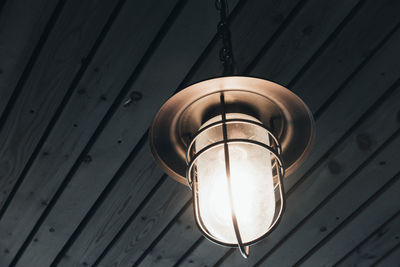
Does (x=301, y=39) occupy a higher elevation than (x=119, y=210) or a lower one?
higher

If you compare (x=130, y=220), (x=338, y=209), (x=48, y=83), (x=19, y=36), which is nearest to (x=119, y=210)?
(x=130, y=220)

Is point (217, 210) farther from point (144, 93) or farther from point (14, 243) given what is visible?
point (14, 243)

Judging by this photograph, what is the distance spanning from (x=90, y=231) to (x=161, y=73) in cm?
78

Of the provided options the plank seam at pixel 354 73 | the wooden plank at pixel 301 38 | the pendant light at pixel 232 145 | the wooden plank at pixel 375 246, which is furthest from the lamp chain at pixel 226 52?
the wooden plank at pixel 375 246

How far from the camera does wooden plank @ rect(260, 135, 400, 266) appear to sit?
179cm

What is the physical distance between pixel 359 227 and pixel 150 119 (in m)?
0.97

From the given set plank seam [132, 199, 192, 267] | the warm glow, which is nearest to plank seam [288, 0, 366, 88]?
the warm glow

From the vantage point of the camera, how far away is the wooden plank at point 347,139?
5.30 ft

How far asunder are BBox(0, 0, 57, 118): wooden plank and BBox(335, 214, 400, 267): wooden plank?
4.90 feet

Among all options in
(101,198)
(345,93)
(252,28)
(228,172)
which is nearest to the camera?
(228,172)

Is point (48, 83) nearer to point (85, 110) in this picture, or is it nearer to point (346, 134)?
point (85, 110)

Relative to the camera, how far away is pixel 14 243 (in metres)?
2.06

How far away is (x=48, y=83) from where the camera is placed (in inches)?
64.5

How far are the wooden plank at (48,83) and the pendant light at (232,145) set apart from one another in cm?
48
